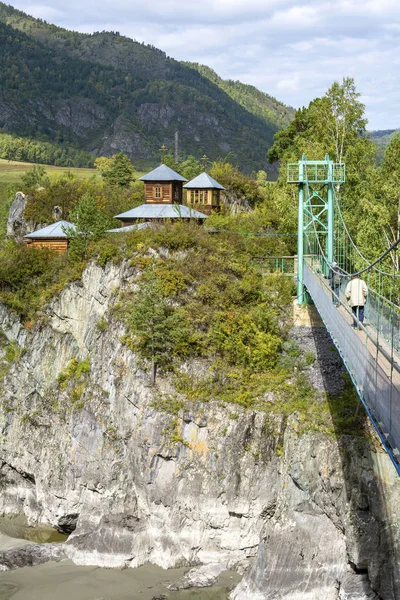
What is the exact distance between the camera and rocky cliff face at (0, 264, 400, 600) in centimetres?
2019

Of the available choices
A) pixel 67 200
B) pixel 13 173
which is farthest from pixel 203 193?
pixel 13 173

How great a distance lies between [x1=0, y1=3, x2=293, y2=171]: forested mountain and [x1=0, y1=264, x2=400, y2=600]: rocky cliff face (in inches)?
4454

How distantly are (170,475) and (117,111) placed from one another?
530 feet

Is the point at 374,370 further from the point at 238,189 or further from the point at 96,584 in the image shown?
the point at 238,189

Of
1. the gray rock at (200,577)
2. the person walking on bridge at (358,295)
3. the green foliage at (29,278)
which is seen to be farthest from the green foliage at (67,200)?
the person walking on bridge at (358,295)

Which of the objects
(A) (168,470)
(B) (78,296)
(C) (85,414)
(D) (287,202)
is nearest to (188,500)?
(A) (168,470)

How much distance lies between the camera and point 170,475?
2336 cm

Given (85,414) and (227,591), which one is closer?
(227,591)

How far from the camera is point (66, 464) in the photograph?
2623 cm

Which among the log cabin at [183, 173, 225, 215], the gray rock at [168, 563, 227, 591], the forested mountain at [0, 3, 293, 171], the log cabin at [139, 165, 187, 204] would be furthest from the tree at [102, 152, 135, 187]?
the forested mountain at [0, 3, 293, 171]

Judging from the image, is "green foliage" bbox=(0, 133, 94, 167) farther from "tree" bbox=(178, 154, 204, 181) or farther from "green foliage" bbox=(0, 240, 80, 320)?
"green foliage" bbox=(0, 240, 80, 320)

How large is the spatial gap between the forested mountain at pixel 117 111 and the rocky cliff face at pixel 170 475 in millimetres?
113141

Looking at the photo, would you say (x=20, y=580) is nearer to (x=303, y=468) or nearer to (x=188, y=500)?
(x=188, y=500)

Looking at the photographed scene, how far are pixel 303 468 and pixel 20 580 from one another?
9.54 meters
